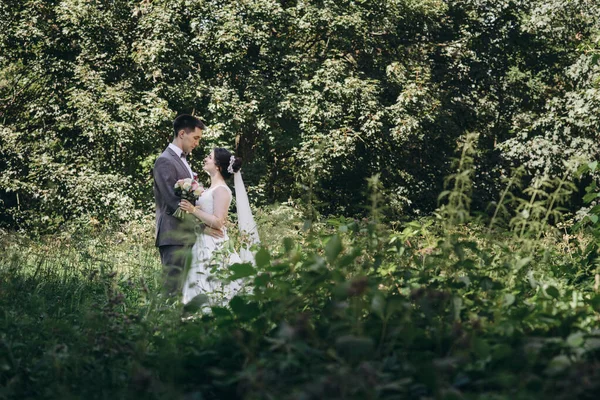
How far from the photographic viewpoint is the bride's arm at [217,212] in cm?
691

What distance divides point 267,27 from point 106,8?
13.2 ft

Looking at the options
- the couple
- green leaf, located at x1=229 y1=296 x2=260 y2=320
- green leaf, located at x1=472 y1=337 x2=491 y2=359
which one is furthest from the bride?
green leaf, located at x1=472 y1=337 x2=491 y2=359

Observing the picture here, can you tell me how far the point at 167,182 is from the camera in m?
6.61

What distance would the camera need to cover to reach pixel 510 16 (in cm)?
2167

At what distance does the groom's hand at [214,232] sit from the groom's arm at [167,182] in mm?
471

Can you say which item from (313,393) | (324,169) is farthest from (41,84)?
(313,393)

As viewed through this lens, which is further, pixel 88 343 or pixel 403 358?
pixel 88 343

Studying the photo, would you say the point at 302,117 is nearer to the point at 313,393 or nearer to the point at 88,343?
the point at 88,343

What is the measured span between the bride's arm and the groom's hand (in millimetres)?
39

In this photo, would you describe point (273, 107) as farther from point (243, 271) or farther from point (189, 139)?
point (243, 271)

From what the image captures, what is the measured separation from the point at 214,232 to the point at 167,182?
0.71m

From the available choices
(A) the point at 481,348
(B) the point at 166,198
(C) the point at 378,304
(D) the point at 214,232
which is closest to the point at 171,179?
(B) the point at 166,198

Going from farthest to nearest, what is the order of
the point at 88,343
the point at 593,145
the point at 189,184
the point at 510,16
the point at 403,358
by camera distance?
1. the point at 510,16
2. the point at 593,145
3. the point at 189,184
4. the point at 88,343
5. the point at 403,358

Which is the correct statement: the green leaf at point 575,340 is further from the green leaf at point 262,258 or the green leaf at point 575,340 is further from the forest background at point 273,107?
the forest background at point 273,107
